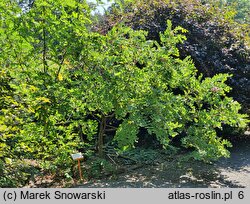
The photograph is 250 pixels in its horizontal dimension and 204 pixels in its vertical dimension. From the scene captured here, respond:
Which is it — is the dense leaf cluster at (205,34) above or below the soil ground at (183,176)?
above

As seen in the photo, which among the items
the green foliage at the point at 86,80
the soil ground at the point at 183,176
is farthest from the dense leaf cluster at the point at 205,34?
the green foliage at the point at 86,80

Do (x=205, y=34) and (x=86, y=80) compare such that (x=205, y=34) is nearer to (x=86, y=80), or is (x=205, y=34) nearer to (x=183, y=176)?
(x=183, y=176)

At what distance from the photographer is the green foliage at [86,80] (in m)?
4.06

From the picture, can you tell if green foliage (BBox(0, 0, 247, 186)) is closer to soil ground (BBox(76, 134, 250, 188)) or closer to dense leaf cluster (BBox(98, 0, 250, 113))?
soil ground (BBox(76, 134, 250, 188))

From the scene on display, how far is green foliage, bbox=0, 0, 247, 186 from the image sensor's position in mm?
4062

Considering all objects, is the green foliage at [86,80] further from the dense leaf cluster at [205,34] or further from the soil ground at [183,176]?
the dense leaf cluster at [205,34]

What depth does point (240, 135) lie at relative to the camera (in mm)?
7816

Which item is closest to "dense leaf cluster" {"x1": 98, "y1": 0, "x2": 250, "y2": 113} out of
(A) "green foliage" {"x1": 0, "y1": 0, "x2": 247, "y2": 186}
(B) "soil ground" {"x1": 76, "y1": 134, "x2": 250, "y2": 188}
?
(B) "soil ground" {"x1": 76, "y1": 134, "x2": 250, "y2": 188}

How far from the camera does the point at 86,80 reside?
4598 millimetres

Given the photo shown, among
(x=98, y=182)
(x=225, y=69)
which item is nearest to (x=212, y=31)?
(x=225, y=69)

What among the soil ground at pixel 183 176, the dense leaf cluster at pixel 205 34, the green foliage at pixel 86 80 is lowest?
the soil ground at pixel 183 176

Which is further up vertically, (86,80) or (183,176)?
(86,80)

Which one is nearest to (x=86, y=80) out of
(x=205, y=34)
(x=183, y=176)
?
(x=183, y=176)
